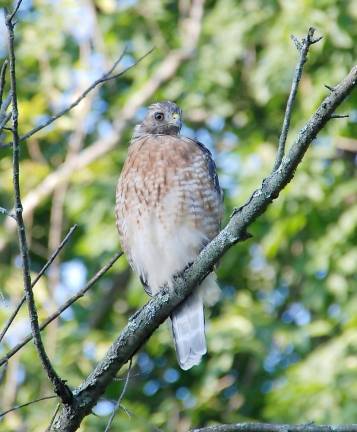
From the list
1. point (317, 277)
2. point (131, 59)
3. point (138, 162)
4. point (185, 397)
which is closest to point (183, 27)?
point (131, 59)

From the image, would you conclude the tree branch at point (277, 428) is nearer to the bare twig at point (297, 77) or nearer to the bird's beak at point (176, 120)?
the bare twig at point (297, 77)

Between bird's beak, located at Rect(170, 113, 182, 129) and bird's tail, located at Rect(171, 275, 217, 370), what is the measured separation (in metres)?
1.20

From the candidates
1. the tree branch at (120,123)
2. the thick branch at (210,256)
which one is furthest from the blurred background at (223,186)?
the thick branch at (210,256)

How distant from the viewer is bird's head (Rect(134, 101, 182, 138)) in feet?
18.4

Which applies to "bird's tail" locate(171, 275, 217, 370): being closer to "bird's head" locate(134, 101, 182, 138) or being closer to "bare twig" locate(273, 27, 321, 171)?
"bird's head" locate(134, 101, 182, 138)

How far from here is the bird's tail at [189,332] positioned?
A: 15.8 feet

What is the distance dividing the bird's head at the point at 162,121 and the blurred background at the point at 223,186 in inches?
80.0

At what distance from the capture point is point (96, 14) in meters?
9.14

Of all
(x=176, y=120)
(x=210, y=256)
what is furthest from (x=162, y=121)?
(x=210, y=256)

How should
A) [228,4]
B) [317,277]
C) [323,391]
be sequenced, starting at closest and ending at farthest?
[323,391], [317,277], [228,4]

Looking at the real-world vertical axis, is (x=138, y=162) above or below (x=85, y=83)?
below

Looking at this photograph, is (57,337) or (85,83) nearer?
(57,337)

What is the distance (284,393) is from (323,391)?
327 millimetres

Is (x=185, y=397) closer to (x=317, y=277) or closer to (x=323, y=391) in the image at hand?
(x=317, y=277)
